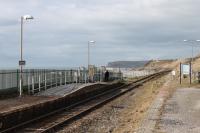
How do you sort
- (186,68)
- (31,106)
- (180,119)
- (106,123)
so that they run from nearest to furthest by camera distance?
(180,119)
(106,123)
(31,106)
(186,68)

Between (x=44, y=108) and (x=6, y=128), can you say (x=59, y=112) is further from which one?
(x=6, y=128)

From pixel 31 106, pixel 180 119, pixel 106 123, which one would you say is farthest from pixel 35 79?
pixel 180 119

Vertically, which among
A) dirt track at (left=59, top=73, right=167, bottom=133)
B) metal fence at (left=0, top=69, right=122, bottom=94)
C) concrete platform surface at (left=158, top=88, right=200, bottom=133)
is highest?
metal fence at (left=0, top=69, right=122, bottom=94)

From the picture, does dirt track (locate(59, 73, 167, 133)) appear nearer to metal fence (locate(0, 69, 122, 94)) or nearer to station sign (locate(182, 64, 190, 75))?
metal fence (locate(0, 69, 122, 94))

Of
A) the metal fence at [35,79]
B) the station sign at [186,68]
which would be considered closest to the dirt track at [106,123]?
the metal fence at [35,79]

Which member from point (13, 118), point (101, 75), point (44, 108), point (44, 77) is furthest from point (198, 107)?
point (101, 75)

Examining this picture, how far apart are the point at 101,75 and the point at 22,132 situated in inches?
2148

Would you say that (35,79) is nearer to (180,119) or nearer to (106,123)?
(106,123)

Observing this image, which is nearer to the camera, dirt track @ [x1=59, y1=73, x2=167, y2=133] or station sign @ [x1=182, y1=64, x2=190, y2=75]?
dirt track @ [x1=59, y1=73, x2=167, y2=133]

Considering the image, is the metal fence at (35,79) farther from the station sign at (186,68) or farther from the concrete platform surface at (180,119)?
the concrete platform surface at (180,119)

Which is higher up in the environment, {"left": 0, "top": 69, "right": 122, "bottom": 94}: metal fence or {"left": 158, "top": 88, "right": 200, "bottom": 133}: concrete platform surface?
{"left": 0, "top": 69, "right": 122, "bottom": 94}: metal fence

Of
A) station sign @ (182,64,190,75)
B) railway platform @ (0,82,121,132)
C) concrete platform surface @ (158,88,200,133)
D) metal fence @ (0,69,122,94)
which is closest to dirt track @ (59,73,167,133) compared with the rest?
concrete platform surface @ (158,88,200,133)

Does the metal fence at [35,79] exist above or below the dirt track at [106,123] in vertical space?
above

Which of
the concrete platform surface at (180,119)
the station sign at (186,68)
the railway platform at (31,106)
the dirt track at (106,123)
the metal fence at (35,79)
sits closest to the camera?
the concrete platform surface at (180,119)
